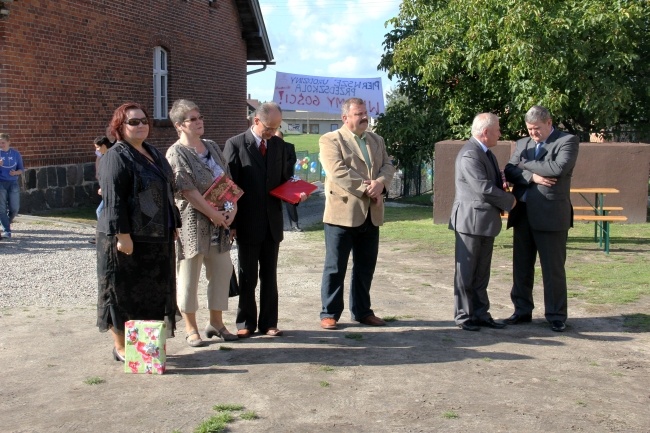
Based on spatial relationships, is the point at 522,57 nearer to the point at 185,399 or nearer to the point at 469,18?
the point at 469,18

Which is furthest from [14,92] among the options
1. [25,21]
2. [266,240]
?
[266,240]

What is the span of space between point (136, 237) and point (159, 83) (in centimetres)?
1632

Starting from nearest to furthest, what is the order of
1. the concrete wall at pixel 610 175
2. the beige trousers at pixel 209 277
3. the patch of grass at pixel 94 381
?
the patch of grass at pixel 94 381 → the beige trousers at pixel 209 277 → the concrete wall at pixel 610 175

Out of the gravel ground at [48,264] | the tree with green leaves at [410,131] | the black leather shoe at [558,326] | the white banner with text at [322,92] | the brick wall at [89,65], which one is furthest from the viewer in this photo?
the white banner with text at [322,92]

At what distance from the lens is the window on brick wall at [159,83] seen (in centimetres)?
2138

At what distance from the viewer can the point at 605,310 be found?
26.6 ft

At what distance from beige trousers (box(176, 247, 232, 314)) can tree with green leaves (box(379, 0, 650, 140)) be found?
10824 millimetres

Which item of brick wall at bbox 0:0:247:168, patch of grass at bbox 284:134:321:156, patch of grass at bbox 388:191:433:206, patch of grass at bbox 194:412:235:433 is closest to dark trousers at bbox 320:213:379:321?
patch of grass at bbox 194:412:235:433

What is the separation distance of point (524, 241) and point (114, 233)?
3.61 m

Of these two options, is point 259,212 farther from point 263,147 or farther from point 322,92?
point 322,92

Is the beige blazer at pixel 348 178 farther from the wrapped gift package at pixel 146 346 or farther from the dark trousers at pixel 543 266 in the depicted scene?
the wrapped gift package at pixel 146 346

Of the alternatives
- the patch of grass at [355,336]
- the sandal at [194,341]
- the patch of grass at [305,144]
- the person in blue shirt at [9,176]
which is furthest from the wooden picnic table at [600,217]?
the patch of grass at [305,144]

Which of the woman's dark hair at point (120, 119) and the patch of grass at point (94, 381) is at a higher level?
the woman's dark hair at point (120, 119)

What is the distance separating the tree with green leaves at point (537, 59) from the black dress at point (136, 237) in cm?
1149
